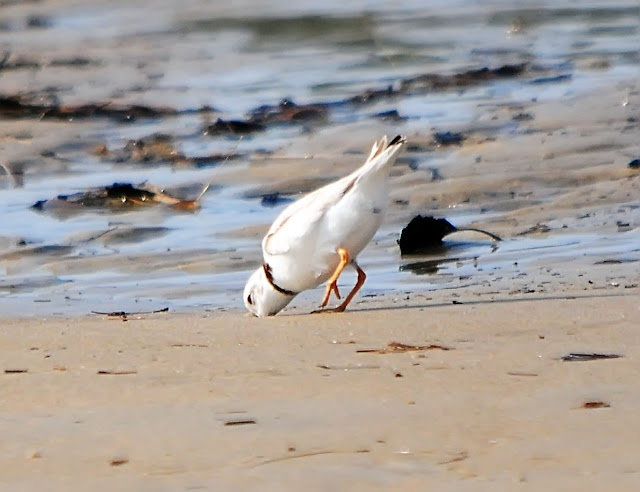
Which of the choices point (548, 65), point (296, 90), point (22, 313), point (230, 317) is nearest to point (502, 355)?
point (230, 317)

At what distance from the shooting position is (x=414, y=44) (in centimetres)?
1559

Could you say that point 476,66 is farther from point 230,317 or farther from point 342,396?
point 342,396

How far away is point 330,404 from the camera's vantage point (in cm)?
349

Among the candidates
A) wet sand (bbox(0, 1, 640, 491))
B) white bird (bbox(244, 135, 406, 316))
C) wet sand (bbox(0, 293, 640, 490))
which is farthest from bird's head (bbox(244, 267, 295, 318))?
wet sand (bbox(0, 293, 640, 490))

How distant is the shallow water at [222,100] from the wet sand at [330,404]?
1.32 metres

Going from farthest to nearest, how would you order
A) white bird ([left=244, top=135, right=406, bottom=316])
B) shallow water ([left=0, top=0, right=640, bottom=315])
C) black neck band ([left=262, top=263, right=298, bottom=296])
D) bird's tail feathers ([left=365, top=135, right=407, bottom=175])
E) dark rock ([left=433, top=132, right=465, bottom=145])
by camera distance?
dark rock ([left=433, top=132, right=465, bottom=145]), shallow water ([left=0, top=0, right=640, bottom=315]), black neck band ([left=262, top=263, right=298, bottom=296]), white bird ([left=244, top=135, right=406, bottom=316]), bird's tail feathers ([left=365, top=135, right=407, bottom=175])

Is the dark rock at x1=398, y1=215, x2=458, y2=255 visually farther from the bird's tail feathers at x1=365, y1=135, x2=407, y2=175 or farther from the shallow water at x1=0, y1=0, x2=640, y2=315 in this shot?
the bird's tail feathers at x1=365, y1=135, x2=407, y2=175

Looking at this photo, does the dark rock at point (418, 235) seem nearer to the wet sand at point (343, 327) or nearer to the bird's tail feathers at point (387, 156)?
the wet sand at point (343, 327)

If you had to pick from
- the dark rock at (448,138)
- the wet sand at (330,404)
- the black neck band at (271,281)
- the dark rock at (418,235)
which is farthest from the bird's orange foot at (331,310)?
the dark rock at (448,138)

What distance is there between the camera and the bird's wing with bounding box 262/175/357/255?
5.37 m

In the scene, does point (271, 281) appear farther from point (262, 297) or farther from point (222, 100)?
point (222, 100)

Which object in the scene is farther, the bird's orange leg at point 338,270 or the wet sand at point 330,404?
the bird's orange leg at point 338,270

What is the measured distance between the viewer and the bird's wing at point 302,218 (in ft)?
17.6

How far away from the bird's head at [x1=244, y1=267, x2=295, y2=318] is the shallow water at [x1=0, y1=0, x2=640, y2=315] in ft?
1.26
